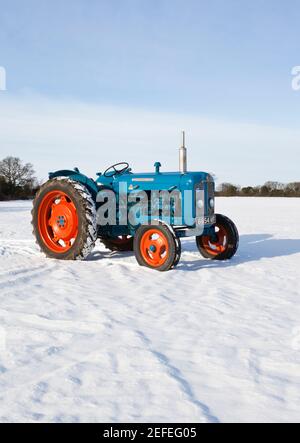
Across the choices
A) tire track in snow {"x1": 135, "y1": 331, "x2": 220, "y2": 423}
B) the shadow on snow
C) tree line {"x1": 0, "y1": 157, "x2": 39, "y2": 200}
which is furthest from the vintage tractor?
tree line {"x1": 0, "y1": 157, "x2": 39, "y2": 200}

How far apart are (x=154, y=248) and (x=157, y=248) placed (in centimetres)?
4

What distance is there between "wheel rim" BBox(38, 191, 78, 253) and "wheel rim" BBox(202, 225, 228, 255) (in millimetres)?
2058

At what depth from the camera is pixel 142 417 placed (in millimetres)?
2104

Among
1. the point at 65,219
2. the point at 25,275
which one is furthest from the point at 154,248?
the point at 25,275

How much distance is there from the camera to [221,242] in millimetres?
6848

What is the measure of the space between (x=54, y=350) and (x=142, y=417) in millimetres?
977

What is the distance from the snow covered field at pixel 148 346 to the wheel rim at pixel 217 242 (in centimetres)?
128

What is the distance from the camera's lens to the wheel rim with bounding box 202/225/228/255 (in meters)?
6.78

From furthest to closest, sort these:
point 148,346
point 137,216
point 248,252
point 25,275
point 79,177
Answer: point 248,252
point 79,177
point 137,216
point 25,275
point 148,346

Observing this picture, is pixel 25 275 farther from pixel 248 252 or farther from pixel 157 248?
pixel 248 252

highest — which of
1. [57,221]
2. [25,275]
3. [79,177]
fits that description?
[79,177]

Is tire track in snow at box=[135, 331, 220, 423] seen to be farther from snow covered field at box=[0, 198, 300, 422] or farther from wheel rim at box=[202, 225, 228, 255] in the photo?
wheel rim at box=[202, 225, 228, 255]
